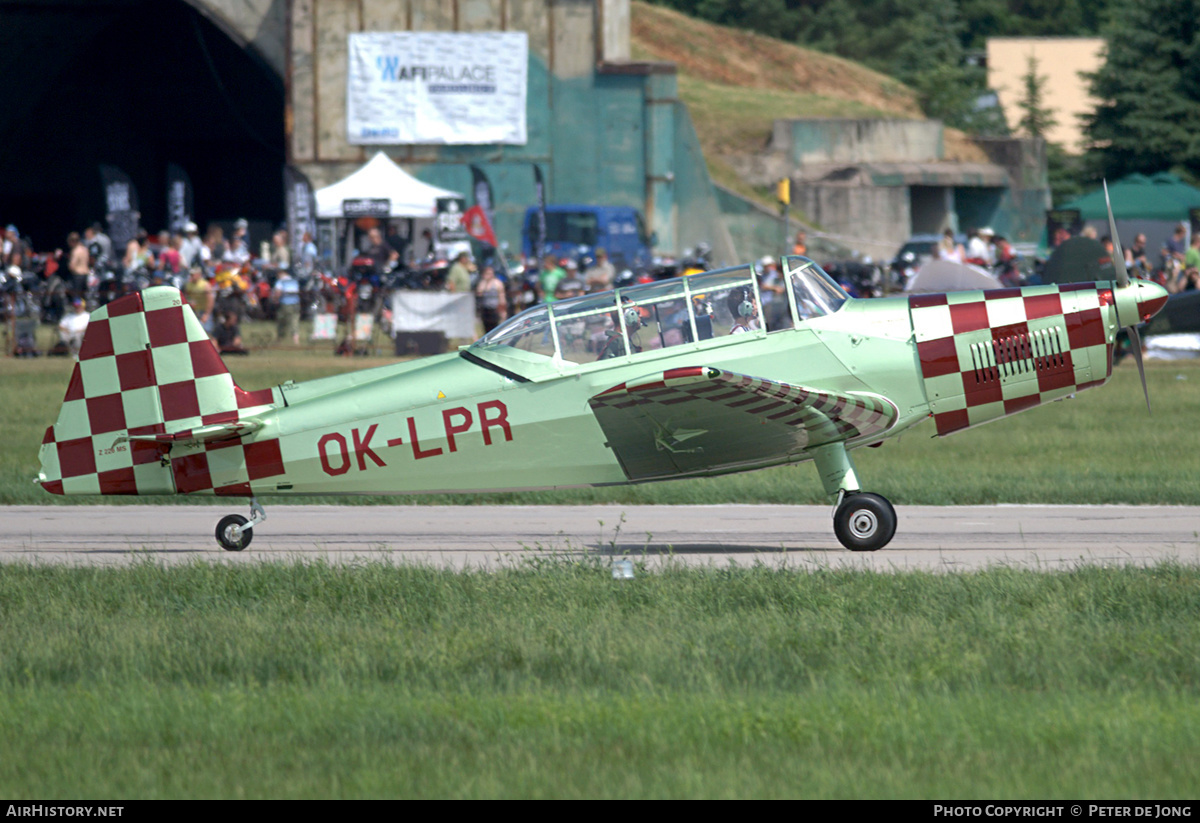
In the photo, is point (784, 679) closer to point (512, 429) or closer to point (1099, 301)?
point (512, 429)

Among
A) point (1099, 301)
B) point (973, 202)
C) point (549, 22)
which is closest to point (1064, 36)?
point (973, 202)

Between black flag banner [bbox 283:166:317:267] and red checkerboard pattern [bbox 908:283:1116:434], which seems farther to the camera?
black flag banner [bbox 283:166:317:267]

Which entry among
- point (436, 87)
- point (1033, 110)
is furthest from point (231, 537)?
point (1033, 110)

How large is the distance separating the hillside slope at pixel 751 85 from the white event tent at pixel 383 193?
1965cm

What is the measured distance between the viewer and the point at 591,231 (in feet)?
113

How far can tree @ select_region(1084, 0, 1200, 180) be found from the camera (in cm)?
4969

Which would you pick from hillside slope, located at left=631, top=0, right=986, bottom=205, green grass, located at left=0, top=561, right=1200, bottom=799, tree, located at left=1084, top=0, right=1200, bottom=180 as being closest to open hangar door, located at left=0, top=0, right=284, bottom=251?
hillside slope, located at left=631, top=0, right=986, bottom=205

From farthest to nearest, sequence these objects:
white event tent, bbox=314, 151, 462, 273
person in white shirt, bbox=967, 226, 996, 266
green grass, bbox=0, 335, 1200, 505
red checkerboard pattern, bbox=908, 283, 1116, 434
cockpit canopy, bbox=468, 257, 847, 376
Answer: white event tent, bbox=314, 151, 462, 273
person in white shirt, bbox=967, 226, 996, 266
green grass, bbox=0, 335, 1200, 505
red checkerboard pattern, bbox=908, 283, 1116, 434
cockpit canopy, bbox=468, 257, 847, 376

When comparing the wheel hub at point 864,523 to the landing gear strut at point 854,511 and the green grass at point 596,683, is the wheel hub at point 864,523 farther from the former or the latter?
the green grass at point 596,683

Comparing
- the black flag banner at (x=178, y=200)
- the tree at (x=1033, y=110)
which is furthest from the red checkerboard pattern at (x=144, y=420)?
the tree at (x=1033, y=110)

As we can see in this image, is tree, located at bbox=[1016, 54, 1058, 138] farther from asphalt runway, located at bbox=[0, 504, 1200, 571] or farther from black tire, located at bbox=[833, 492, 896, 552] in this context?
black tire, located at bbox=[833, 492, 896, 552]

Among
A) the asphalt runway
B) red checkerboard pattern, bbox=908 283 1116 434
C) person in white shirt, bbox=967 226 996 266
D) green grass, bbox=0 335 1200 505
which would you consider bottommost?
green grass, bbox=0 335 1200 505

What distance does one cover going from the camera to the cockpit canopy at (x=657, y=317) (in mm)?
9266

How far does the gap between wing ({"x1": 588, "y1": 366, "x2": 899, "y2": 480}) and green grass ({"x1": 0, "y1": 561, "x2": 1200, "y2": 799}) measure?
1.07 meters
